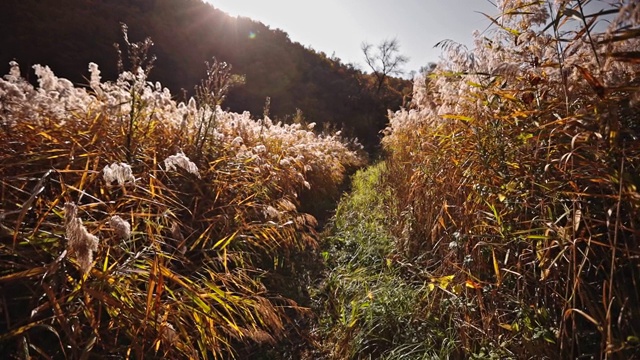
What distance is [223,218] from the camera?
2.21 m

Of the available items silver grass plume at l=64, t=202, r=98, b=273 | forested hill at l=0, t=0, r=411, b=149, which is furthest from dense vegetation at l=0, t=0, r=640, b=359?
forested hill at l=0, t=0, r=411, b=149

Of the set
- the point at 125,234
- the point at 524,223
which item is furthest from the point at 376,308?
the point at 125,234

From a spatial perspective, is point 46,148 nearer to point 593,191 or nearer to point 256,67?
point 593,191

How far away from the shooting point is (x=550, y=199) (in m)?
1.38

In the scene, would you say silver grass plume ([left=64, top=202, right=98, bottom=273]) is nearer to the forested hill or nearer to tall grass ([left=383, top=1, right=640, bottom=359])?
tall grass ([left=383, top=1, right=640, bottom=359])

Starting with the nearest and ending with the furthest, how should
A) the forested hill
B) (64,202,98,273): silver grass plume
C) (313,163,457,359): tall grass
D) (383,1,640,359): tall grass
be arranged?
1. (64,202,98,273): silver grass plume
2. (383,1,640,359): tall grass
3. (313,163,457,359): tall grass
4. the forested hill

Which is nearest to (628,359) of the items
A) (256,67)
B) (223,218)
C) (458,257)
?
(458,257)

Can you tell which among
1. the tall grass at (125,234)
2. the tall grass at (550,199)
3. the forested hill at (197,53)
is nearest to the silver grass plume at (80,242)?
the tall grass at (125,234)

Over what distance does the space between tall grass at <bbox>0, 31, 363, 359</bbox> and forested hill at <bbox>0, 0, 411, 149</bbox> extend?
3.54m

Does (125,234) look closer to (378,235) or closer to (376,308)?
(376,308)

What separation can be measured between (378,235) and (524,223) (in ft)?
4.78

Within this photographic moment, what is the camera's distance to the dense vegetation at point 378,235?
3.74 feet

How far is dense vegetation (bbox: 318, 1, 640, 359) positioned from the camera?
1113 mm

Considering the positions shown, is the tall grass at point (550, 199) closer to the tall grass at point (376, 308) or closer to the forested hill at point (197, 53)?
the tall grass at point (376, 308)
